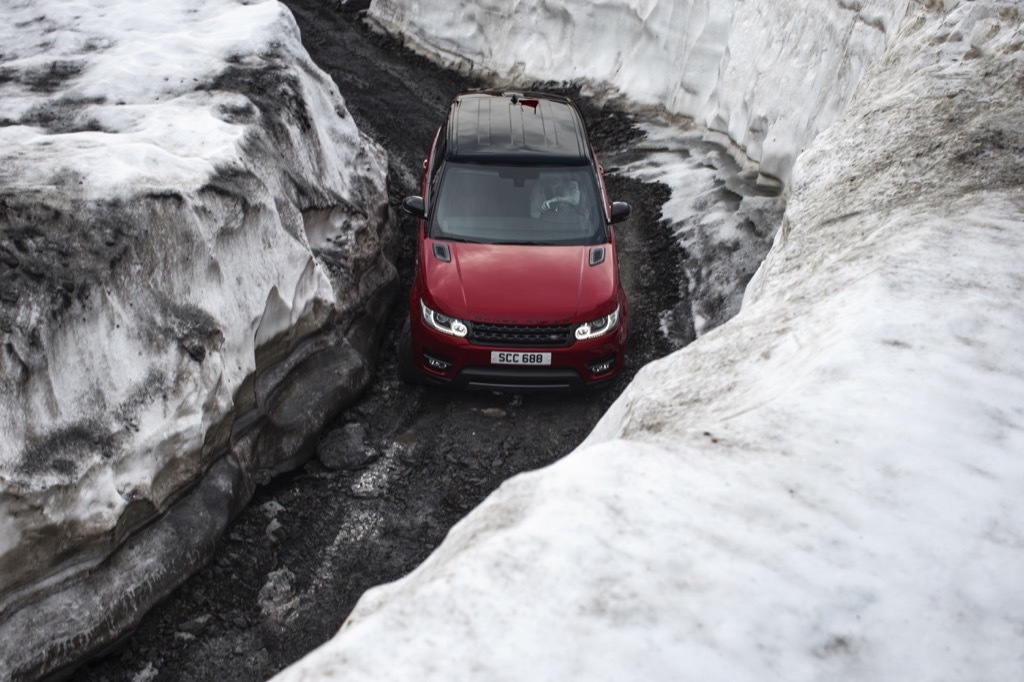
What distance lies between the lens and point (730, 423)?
163 inches

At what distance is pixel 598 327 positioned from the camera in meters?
→ 8.10

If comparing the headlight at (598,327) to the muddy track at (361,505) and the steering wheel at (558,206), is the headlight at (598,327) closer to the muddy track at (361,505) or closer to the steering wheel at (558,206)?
the muddy track at (361,505)

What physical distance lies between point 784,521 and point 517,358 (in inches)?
182

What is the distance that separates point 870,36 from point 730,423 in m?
7.55

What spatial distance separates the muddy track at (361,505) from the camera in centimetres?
604

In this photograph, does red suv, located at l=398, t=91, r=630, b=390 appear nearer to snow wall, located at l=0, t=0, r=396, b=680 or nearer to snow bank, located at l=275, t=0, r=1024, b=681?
snow wall, located at l=0, t=0, r=396, b=680

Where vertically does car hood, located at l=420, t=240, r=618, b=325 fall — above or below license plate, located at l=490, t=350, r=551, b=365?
above

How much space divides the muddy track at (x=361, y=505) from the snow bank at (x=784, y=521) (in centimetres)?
233

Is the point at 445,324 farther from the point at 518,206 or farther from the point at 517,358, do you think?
the point at 518,206

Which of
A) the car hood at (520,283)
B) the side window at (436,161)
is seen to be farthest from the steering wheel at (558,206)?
the side window at (436,161)

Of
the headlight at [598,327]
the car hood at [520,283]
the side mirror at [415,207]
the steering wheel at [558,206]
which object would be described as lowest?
the headlight at [598,327]

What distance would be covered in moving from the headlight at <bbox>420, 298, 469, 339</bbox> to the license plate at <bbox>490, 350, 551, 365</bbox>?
1.07 ft

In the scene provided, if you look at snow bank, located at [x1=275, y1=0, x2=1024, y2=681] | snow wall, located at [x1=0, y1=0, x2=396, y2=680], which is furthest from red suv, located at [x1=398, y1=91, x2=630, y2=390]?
snow bank, located at [x1=275, y1=0, x2=1024, y2=681]

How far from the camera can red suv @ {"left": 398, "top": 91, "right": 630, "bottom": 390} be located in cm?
796
